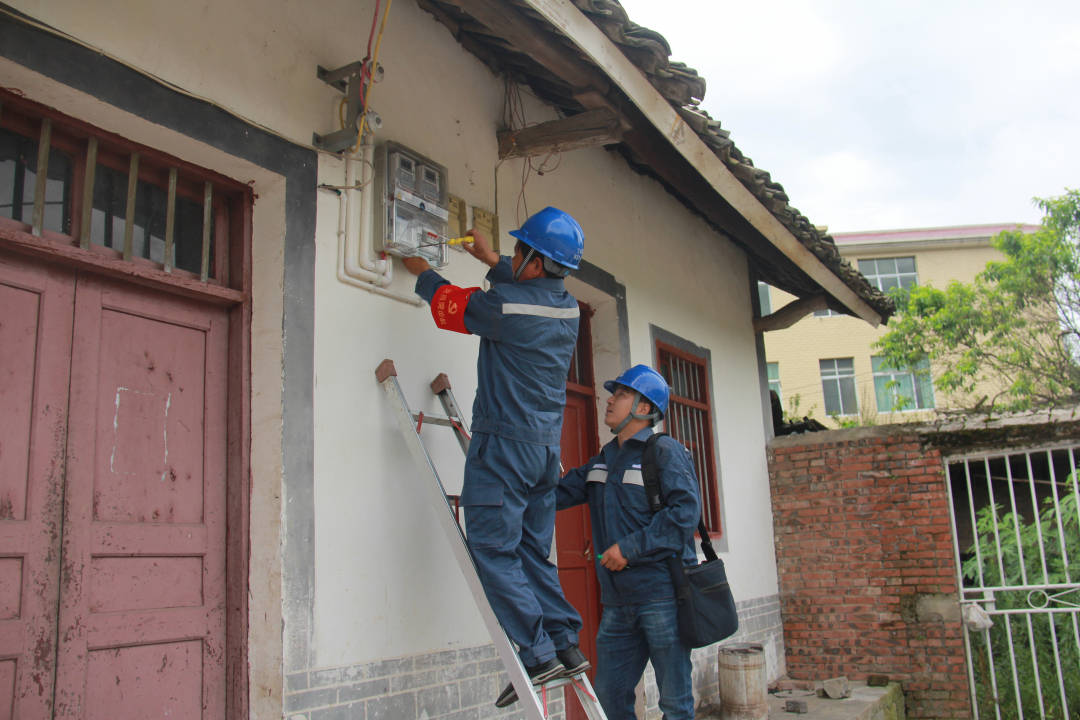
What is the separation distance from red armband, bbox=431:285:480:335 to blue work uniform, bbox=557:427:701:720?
3.37 feet

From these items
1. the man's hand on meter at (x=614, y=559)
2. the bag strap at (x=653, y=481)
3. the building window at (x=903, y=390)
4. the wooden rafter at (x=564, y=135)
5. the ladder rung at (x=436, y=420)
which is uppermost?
the building window at (x=903, y=390)

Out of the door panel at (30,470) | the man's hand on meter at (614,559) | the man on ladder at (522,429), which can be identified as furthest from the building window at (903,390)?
the door panel at (30,470)

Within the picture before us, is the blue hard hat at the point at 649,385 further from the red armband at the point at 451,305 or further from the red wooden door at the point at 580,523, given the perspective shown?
the red wooden door at the point at 580,523

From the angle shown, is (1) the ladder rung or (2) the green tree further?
(2) the green tree

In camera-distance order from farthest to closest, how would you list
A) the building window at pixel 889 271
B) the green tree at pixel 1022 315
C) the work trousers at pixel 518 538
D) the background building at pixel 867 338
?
the building window at pixel 889 271 < the background building at pixel 867 338 < the green tree at pixel 1022 315 < the work trousers at pixel 518 538

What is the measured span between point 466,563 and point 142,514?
1114 millimetres

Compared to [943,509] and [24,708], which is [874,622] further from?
[24,708]

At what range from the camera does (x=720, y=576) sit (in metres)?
3.90

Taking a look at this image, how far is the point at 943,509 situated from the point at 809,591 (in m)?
1.35

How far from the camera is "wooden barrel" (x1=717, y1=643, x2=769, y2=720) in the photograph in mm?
5961

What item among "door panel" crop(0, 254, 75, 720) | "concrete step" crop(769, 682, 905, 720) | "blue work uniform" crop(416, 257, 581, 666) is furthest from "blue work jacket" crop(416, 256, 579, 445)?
"concrete step" crop(769, 682, 905, 720)

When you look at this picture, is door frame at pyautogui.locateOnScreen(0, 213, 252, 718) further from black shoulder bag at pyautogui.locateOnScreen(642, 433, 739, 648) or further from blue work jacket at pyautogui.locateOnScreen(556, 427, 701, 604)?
black shoulder bag at pyautogui.locateOnScreen(642, 433, 739, 648)

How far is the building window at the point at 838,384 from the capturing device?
1040 inches

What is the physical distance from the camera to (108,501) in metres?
3.06
